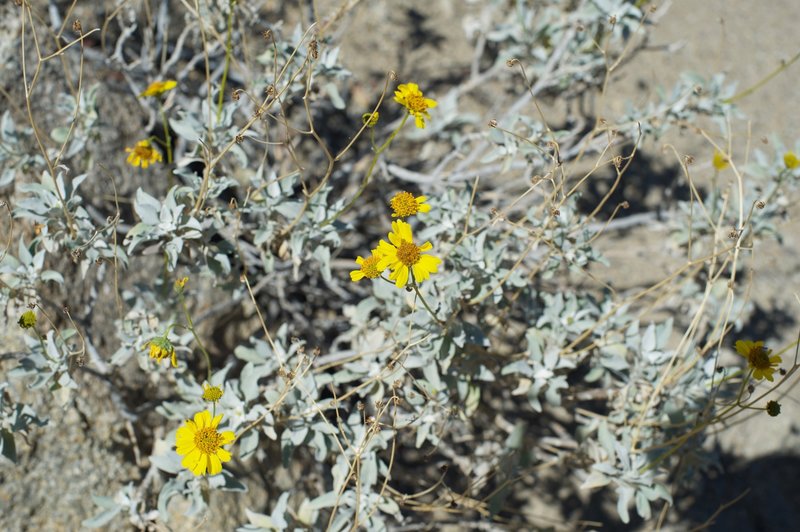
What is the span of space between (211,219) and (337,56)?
2.38 ft

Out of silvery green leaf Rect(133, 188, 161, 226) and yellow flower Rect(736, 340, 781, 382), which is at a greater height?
silvery green leaf Rect(133, 188, 161, 226)

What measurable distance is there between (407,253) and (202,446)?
695 mm

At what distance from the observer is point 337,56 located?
7.77 ft

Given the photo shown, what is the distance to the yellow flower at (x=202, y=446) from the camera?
1.78m

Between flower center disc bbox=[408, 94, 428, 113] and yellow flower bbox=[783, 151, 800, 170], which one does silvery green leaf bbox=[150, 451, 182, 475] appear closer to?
flower center disc bbox=[408, 94, 428, 113]

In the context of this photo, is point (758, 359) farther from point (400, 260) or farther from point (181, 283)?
point (181, 283)

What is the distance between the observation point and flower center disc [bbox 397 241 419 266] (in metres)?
1.73

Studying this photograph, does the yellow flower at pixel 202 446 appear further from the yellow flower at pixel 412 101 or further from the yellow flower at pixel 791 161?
the yellow flower at pixel 791 161

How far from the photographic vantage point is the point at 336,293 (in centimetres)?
271

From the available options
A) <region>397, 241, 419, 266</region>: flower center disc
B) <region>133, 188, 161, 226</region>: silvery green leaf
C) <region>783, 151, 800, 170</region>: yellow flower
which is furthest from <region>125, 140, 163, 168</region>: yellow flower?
<region>783, 151, 800, 170</region>: yellow flower

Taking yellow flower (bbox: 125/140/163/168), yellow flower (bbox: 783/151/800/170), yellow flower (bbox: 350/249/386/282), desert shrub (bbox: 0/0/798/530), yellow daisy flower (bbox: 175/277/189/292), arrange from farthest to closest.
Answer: yellow flower (bbox: 783/151/800/170) < yellow flower (bbox: 125/140/163/168) < desert shrub (bbox: 0/0/798/530) < yellow daisy flower (bbox: 175/277/189/292) < yellow flower (bbox: 350/249/386/282)

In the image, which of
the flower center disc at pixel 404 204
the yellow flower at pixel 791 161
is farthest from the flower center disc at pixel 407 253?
the yellow flower at pixel 791 161

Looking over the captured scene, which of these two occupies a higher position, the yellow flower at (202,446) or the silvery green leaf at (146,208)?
the silvery green leaf at (146,208)

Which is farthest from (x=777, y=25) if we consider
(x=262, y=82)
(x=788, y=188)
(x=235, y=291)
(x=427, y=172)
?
(x=235, y=291)
